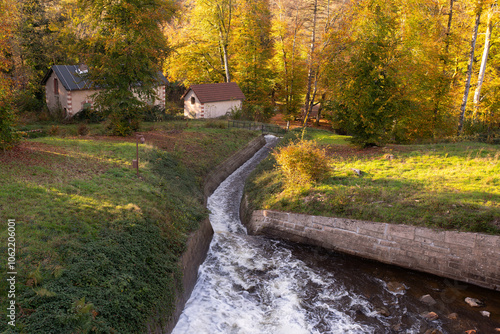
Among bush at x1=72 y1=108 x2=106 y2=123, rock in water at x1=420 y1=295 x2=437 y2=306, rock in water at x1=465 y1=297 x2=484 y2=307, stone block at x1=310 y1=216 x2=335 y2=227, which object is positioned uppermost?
bush at x1=72 y1=108 x2=106 y2=123

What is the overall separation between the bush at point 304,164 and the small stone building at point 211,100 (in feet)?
71.9

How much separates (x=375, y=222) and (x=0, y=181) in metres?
13.7

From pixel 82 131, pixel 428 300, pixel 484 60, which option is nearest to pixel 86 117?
pixel 82 131

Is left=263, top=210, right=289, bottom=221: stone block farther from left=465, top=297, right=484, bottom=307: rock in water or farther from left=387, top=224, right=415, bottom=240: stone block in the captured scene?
left=465, top=297, right=484, bottom=307: rock in water

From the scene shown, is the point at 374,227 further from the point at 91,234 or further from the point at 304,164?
the point at 91,234

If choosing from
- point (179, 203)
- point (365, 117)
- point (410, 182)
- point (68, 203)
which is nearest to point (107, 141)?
point (179, 203)

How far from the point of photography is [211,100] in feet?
120

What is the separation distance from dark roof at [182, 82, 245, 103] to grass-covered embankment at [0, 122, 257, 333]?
1954cm

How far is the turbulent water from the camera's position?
32.2 ft

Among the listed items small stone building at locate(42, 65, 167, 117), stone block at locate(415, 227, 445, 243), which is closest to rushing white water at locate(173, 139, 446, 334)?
stone block at locate(415, 227, 445, 243)

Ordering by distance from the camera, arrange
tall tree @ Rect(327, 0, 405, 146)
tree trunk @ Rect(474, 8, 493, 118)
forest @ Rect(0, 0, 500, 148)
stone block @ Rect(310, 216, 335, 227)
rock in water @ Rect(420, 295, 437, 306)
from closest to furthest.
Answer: rock in water @ Rect(420, 295, 437, 306), stone block @ Rect(310, 216, 335, 227), tall tree @ Rect(327, 0, 405, 146), forest @ Rect(0, 0, 500, 148), tree trunk @ Rect(474, 8, 493, 118)

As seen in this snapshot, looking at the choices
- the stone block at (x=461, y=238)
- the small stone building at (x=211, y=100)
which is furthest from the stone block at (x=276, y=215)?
the small stone building at (x=211, y=100)

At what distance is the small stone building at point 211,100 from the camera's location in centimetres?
3644

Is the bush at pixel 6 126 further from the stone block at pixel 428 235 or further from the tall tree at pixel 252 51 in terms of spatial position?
the tall tree at pixel 252 51
